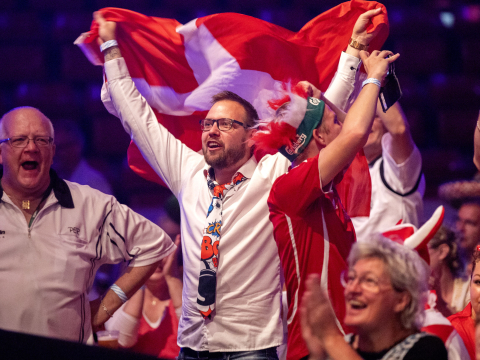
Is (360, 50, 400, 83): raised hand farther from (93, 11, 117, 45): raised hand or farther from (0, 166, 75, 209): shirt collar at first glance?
(0, 166, 75, 209): shirt collar

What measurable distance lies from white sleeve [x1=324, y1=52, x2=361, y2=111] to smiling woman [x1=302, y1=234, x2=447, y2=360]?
95 cm

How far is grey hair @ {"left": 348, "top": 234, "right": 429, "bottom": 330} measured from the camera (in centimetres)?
175

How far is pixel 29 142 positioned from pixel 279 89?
3.86 feet

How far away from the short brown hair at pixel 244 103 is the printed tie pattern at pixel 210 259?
1.34 ft

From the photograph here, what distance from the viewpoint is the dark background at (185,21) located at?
6.03 meters

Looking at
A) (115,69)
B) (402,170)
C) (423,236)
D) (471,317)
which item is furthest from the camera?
(402,170)

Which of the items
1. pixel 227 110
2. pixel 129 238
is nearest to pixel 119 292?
pixel 129 238

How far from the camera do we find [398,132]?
3.43 metres

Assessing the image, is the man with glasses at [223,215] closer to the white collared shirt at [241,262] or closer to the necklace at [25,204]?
the white collared shirt at [241,262]

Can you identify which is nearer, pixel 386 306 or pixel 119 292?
pixel 386 306

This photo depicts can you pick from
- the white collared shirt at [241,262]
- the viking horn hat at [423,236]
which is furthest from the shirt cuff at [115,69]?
the viking horn hat at [423,236]

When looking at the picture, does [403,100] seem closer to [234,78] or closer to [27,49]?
[234,78]

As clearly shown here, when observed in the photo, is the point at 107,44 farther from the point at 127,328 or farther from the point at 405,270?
the point at 405,270

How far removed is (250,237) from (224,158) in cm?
39
